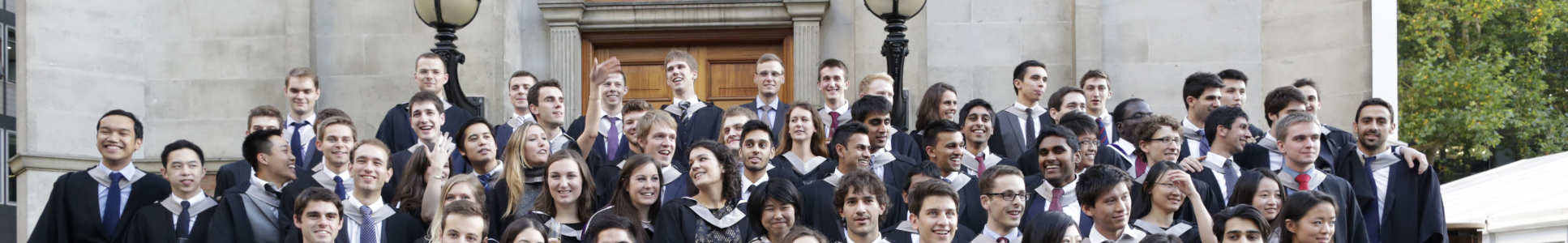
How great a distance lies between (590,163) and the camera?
384 inches

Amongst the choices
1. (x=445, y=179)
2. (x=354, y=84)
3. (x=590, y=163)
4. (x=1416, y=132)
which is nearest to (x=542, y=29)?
(x=354, y=84)

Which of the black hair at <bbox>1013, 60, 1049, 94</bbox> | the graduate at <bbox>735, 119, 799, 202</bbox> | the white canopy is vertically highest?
the black hair at <bbox>1013, 60, 1049, 94</bbox>

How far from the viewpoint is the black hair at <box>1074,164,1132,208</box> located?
26.0ft

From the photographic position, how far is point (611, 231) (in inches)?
305

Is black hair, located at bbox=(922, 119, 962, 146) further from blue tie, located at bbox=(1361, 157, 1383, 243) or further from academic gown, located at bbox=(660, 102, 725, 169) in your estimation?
blue tie, located at bbox=(1361, 157, 1383, 243)

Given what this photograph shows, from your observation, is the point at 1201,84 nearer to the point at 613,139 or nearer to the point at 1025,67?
the point at 1025,67

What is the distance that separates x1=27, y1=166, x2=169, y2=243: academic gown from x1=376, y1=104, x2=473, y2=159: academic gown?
5.35 ft

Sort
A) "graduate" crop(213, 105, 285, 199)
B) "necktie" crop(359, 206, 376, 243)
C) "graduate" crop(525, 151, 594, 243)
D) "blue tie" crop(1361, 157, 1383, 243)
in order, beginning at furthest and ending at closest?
1. "graduate" crop(213, 105, 285, 199)
2. "blue tie" crop(1361, 157, 1383, 243)
3. "necktie" crop(359, 206, 376, 243)
4. "graduate" crop(525, 151, 594, 243)

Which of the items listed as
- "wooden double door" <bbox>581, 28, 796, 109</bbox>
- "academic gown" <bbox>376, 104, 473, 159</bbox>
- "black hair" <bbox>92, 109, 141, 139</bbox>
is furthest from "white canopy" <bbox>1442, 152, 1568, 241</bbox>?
"black hair" <bbox>92, 109, 141, 139</bbox>

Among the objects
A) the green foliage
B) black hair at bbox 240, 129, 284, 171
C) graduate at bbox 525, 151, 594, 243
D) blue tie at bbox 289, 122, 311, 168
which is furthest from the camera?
the green foliage

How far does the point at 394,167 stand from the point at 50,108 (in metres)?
4.98

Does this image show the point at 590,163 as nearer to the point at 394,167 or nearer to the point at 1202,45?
the point at 394,167

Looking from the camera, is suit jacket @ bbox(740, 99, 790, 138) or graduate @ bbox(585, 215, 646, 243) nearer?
graduate @ bbox(585, 215, 646, 243)

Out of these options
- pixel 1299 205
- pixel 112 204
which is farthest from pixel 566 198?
pixel 1299 205
